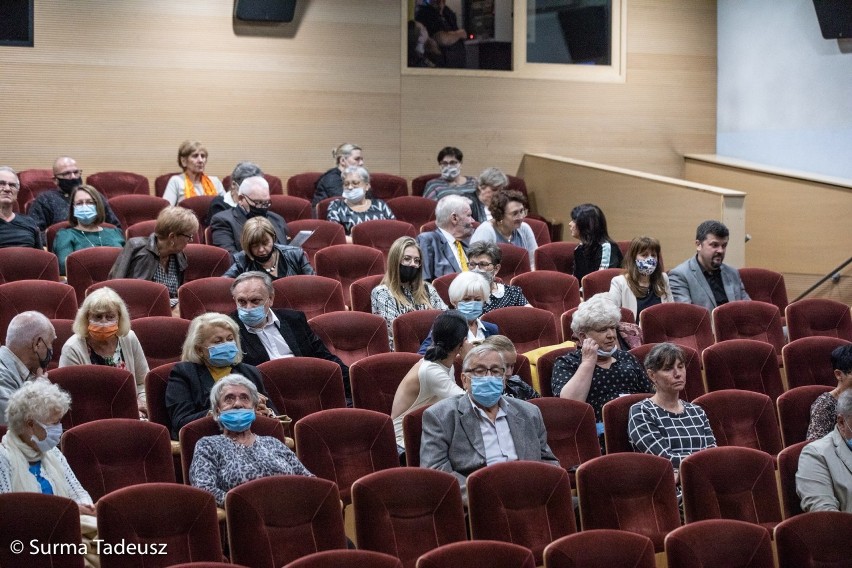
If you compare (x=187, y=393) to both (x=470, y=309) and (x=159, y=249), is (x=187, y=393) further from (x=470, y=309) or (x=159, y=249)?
(x=159, y=249)

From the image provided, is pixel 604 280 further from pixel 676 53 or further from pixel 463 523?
pixel 676 53

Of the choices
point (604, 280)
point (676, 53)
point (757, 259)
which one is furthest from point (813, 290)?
point (676, 53)

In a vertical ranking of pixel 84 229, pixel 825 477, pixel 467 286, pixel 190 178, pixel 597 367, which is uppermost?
pixel 190 178

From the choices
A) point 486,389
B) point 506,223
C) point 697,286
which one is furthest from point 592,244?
point 486,389

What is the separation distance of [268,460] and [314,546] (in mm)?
335

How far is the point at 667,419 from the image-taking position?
339 centimetres

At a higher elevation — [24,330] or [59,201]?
[59,201]

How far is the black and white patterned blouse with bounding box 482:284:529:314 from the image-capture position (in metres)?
4.42

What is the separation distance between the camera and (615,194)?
6449mm

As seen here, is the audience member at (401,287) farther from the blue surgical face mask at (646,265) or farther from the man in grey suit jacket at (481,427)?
the man in grey suit jacket at (481,427)

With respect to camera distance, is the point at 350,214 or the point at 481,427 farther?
the point at 350,214

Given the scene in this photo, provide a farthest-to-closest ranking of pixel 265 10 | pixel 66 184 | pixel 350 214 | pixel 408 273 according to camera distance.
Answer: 1. pixel 265 10
2. pixel 350 214
3. pixel 66 184
4. pixel 408 273

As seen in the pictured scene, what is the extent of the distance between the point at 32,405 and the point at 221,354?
0.66 metres

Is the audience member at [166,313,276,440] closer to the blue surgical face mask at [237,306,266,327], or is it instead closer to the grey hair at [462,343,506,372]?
the blue surgical face mask at [237,306,266,327]
